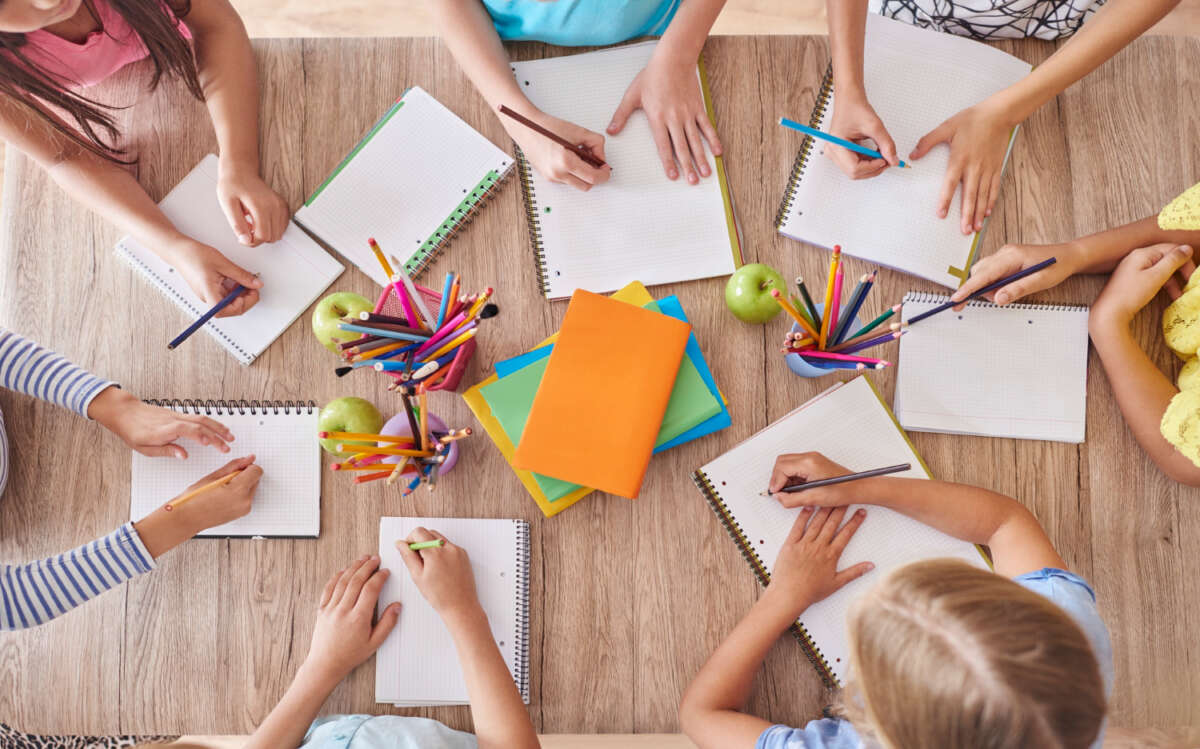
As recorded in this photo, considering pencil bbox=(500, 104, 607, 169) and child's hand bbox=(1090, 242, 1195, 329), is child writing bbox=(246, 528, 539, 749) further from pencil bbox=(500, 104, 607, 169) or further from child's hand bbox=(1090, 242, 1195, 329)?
child's hand bbox=(1090, 242, 1195, 329)

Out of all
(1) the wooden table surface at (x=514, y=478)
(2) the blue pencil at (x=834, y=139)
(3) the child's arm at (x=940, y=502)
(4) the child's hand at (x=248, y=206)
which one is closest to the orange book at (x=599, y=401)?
(1) the wooden table surface at (x=514, y=478)

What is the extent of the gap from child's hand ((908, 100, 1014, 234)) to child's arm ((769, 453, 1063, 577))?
31 cm

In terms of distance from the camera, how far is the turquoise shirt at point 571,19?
0.90 meters

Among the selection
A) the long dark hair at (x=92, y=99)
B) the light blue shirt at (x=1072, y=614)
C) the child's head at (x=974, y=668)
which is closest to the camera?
the child's head at (x=974, y=668)

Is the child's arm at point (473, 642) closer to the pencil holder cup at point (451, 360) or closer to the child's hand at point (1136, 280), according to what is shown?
the pencil holder cup at point (451, 360)

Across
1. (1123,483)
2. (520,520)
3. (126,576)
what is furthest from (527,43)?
(1123,483)

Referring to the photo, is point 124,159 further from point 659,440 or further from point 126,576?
point 659,440

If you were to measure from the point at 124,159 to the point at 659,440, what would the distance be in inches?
29.1

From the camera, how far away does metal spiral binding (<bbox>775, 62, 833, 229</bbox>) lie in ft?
2.93

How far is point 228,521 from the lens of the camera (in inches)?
33.2

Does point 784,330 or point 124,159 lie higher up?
point 124,159

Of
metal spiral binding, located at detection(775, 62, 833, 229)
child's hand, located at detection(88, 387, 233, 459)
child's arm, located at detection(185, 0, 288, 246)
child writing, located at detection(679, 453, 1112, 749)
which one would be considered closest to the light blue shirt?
child writing, located at detection(679, 453, 1112, 749)

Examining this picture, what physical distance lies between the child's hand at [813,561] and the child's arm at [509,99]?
47 cm

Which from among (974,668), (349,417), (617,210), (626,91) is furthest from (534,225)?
(974,668)
